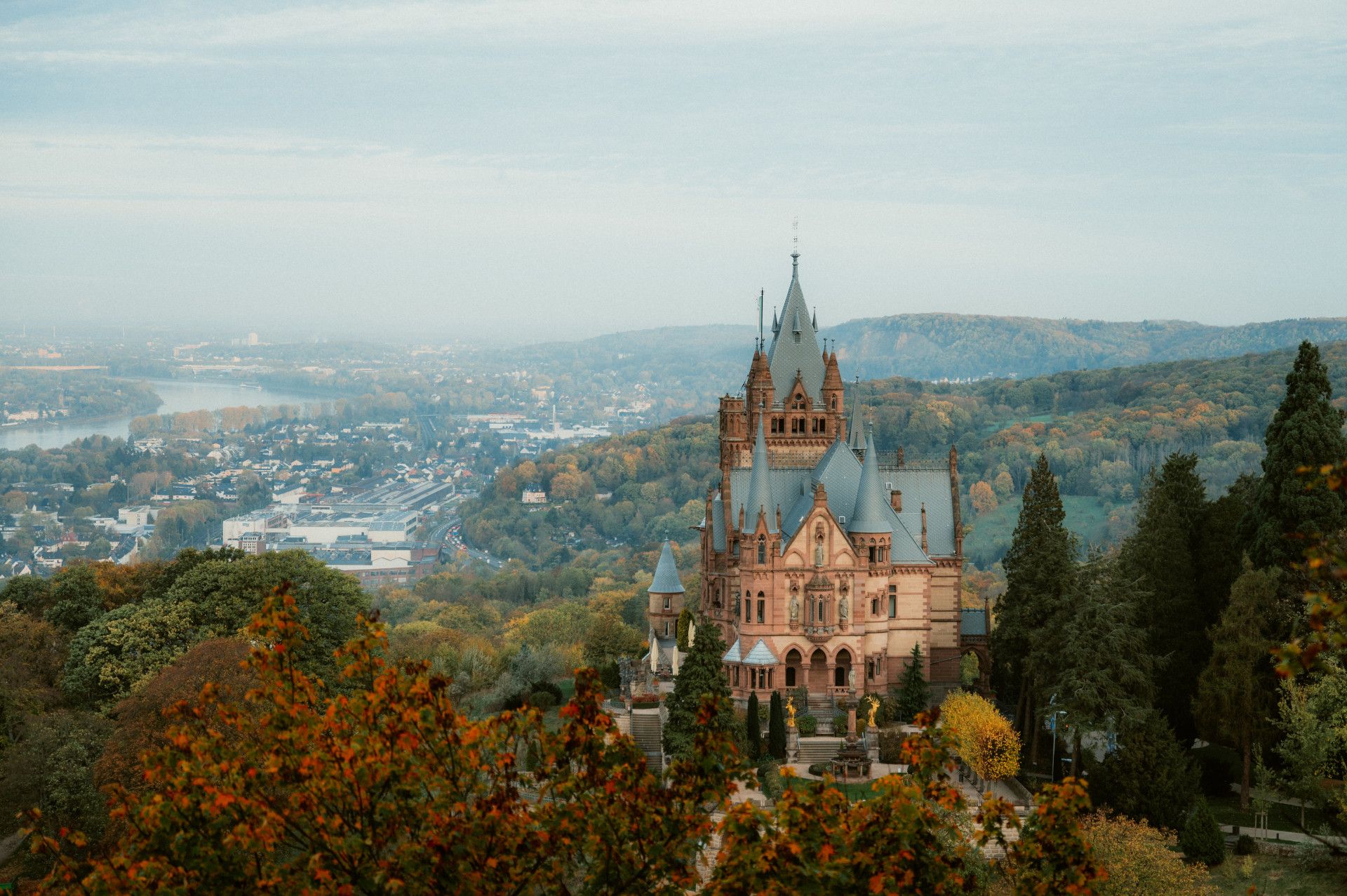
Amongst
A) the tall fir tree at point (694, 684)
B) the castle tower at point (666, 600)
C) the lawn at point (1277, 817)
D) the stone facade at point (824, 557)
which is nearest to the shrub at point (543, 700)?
the castle tower at point (666, 600)

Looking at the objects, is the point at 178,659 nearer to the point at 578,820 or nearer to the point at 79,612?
the point at 79,612

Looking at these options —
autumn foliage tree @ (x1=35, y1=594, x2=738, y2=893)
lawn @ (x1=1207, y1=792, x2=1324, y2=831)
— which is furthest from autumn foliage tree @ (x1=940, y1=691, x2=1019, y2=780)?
autumn foliage tree @ (x1=35, y1=594, x2=738, y2=893)

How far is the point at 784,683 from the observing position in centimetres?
6072

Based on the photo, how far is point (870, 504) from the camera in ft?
200

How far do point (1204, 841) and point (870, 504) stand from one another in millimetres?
22107

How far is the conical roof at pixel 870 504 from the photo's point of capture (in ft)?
199

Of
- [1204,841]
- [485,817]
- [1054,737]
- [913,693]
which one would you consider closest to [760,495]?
[913,693]

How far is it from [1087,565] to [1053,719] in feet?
21.5

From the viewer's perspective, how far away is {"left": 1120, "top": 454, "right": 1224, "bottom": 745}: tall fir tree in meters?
54.2

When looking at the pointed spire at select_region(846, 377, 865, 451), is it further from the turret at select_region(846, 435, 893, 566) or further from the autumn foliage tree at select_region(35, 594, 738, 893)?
the autumn foliage tree at select_region(35, 594, 738, 893)

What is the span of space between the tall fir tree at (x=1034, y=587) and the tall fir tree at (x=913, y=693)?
3.67 meters

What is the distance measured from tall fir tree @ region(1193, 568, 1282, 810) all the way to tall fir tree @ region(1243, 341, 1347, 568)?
7.61ft

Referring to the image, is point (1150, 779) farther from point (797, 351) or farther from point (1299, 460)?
point (797, 351)

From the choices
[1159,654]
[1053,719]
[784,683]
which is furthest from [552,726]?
[1159,654]
